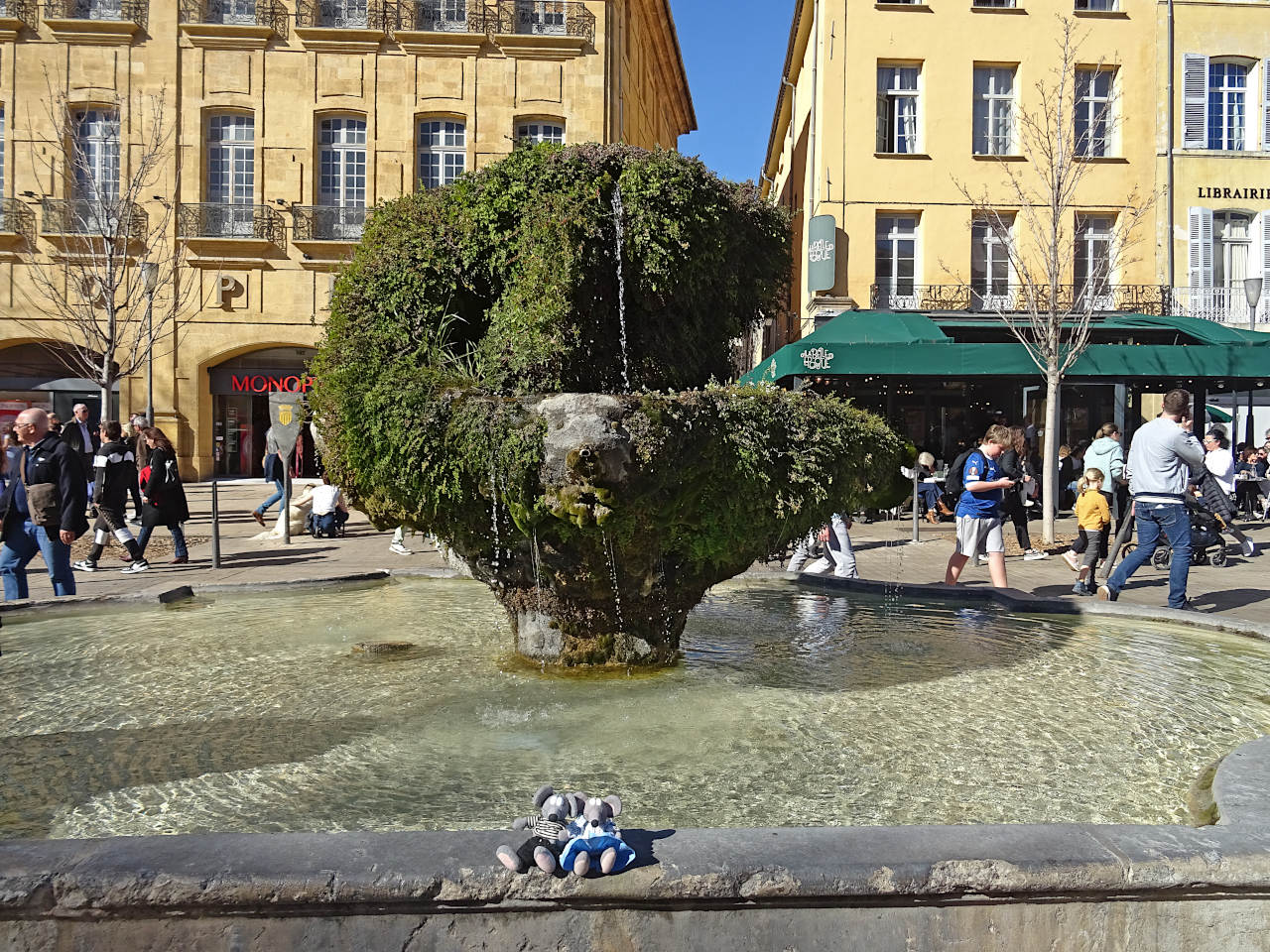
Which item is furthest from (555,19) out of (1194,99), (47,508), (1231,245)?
(47,508)

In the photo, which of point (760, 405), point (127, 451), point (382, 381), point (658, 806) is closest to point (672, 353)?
point (760, 405)

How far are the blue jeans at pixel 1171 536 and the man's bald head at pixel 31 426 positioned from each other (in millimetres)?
8954

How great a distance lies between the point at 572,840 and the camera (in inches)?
86.4

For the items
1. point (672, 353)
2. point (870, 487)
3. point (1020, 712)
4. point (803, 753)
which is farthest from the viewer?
point (672, 353)

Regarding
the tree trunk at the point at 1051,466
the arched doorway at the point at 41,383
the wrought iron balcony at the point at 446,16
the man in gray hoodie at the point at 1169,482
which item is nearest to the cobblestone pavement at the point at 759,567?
the tree trunk at the point at 1051,466

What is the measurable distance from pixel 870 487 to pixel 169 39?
83.9ft

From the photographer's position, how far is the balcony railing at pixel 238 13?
2380cm

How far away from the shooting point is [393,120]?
79.2 feet

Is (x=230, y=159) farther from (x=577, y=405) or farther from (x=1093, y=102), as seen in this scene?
(x=577, y=405)

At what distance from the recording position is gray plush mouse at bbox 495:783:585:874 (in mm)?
2150

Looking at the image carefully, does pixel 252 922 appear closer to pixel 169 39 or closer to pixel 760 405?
pixel 760 405

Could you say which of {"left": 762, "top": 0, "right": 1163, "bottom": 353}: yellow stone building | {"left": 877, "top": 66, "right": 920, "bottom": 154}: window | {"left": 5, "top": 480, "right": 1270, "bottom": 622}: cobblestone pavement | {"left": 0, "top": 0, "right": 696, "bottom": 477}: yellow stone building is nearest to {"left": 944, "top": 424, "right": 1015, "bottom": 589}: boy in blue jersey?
{"left": 5, "top": 480, "right": 1270, "bottom": 622}: cobblestone pavement

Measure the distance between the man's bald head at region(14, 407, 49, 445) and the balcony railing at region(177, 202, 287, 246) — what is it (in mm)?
17427

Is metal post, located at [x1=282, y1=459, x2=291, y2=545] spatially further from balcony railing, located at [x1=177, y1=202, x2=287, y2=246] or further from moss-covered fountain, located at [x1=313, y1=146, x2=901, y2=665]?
balcony railing, located at [x1=177, y1=202, x2=287, y2=246]
